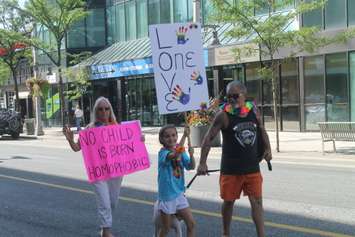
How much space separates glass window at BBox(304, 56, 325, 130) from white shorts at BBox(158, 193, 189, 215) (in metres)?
19.7

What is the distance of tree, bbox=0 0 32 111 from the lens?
34.7m

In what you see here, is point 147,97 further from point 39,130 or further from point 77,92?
point 39,130

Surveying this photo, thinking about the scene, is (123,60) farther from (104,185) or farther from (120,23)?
(104,185)

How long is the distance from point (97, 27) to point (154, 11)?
7.57m

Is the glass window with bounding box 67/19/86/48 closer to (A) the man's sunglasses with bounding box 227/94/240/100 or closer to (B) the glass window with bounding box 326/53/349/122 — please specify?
(B) the glass window with bounding box 326/53/349/122

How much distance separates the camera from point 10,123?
107 ft

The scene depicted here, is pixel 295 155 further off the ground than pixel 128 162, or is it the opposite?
pixel 128 162

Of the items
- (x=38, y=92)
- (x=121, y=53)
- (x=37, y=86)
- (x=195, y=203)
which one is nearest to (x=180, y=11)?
(x=121, y=53)

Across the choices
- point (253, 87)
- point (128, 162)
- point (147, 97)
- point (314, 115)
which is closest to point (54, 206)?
point (128, 162)

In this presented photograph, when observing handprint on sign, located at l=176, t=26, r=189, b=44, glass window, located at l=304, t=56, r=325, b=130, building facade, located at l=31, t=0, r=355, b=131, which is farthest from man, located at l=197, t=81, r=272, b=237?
glass window, located at l=304, t=56, r=325, b=130

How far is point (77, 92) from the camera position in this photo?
35.2 metres

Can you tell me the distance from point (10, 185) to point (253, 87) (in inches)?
698

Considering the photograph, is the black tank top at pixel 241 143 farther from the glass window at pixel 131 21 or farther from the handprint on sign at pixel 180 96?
the glass window at pixel 131 21

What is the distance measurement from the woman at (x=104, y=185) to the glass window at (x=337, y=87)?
724 inches
